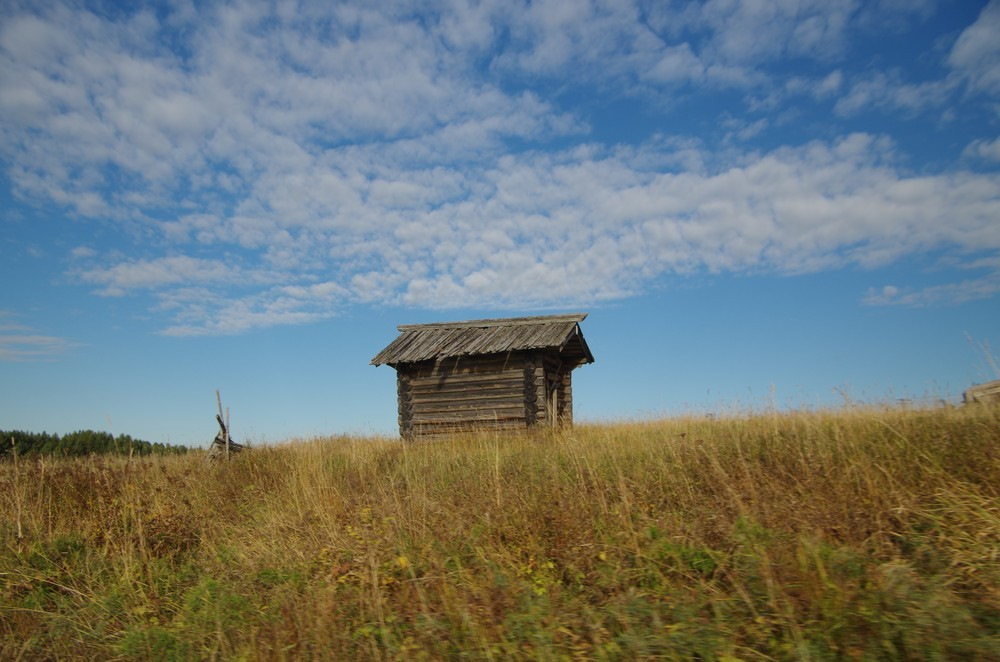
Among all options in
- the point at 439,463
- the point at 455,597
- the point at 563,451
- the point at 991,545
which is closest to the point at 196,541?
the point at 439,463

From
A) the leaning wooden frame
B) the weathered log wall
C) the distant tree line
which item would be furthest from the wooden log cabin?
the distant tree line

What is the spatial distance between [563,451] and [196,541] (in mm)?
5221

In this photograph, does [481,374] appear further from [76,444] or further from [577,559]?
[76,444]

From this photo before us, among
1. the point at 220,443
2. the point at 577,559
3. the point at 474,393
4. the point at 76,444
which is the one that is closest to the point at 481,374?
the point at 474,393

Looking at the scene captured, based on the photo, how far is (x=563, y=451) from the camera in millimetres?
8617

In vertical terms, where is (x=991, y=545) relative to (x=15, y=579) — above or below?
above

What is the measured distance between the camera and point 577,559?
472cm

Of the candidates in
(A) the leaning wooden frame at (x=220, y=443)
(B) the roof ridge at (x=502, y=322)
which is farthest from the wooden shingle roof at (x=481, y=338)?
(A) the leaning wooden frame at (x=220, y=443)

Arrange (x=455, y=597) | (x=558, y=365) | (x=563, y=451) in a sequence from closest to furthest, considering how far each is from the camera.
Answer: (x=455, y=597), (x=563, y=451), (x=558, y=365)

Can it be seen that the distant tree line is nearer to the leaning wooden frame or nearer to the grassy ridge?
the leaning wooden frame

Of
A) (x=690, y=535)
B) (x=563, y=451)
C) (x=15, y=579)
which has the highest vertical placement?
(x=563, y=451)

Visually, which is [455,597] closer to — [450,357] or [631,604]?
[631,604]

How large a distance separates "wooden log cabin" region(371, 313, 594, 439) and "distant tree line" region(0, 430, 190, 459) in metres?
10.4

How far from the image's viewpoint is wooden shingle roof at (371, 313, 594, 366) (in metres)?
15.7
